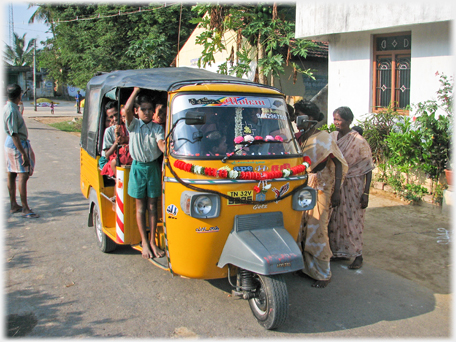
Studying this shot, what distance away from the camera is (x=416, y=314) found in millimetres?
3863

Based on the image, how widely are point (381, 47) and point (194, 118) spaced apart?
664 cm

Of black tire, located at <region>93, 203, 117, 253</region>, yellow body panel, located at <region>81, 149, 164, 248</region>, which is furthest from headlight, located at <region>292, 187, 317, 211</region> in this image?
black tire, located at <region>93, 203, 117, 253</region>

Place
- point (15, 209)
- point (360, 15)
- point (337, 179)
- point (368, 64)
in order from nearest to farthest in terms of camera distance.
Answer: point (337, 179) → point (15, 209) → point (360, 15) → point (368, 64)

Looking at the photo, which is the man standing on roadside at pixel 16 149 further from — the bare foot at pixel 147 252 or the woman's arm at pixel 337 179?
the woman's arm at pixel 337 179

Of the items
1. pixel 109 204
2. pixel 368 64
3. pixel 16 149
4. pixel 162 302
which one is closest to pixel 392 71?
pixel 368 64

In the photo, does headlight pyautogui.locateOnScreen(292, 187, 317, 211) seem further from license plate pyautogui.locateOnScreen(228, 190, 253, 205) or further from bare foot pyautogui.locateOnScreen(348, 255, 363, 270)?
bare foot pyautogui.locateOnScreen(348, 255, 363, 270)

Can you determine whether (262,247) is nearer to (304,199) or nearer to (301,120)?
(304,199)

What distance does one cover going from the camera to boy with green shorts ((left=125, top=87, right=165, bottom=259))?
13.6 feet

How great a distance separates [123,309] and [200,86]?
2211 mm

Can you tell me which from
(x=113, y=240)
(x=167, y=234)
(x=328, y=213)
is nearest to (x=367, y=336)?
(x=328, y=213)

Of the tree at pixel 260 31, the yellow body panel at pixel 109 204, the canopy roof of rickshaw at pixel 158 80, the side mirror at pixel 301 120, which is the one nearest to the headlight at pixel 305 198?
the side mirror at pixel 301 120

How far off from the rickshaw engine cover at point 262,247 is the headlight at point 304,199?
22cm

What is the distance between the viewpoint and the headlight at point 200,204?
3484 mm

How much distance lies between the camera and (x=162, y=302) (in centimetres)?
397
